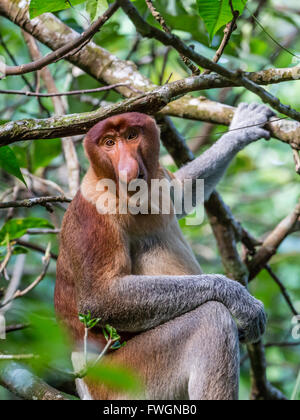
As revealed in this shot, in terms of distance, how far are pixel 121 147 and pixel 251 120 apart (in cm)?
117

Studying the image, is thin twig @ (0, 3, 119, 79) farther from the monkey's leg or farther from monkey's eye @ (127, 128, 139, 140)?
the monkey's leg

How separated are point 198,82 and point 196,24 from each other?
1.97 meters

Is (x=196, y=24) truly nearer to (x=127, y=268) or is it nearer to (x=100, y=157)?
(x=100, y=157)

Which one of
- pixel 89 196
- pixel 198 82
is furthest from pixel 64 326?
pixel 198 82

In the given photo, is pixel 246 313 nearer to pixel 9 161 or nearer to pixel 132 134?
pixel 132 134

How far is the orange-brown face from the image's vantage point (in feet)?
9.72

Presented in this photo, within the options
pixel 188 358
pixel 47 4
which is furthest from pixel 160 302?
pixel 47 4

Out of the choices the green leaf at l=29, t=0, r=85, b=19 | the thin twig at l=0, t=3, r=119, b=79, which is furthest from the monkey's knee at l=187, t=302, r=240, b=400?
the green leaf at l=29, t=0, r=85, b=19

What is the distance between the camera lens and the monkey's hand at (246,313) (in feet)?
9.84

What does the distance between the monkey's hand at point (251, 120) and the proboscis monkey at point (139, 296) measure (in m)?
0.69

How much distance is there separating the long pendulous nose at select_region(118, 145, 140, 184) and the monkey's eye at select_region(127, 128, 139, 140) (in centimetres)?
14

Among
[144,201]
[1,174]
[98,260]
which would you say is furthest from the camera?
[1,174]

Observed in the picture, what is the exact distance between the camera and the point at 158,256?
333 cm

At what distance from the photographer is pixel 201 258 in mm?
6371
